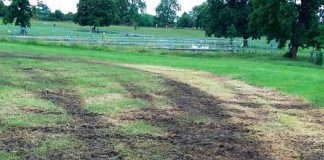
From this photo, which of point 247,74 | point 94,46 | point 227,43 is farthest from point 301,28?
point 247,74

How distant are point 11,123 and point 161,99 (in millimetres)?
→ 5975

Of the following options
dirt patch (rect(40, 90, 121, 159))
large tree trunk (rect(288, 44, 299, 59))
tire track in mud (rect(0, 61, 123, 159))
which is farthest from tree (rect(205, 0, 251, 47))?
tire track in mud (rect(0, 61, 123, 159))

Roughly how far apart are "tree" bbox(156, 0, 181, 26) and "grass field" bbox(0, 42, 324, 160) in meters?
145

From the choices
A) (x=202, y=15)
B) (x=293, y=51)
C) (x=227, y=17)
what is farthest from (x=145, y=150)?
(x=202, y=15)

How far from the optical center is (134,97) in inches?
625

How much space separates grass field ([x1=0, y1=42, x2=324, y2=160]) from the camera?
9312 millimetres

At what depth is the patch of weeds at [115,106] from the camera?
13086 millimetres

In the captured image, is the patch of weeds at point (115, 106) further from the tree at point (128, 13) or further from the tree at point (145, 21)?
the tree at point (145, 21)

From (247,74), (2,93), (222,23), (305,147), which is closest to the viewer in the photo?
(305,147)

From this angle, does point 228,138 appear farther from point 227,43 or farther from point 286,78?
point 227,43

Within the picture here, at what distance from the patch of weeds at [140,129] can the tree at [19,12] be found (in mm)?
71189

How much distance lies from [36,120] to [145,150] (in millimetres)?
3184

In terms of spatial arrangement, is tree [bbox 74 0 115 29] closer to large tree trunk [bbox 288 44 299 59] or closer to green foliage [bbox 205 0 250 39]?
green foliage [bbox 205 0 250 39]

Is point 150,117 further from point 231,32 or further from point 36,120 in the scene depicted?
point 231,32
